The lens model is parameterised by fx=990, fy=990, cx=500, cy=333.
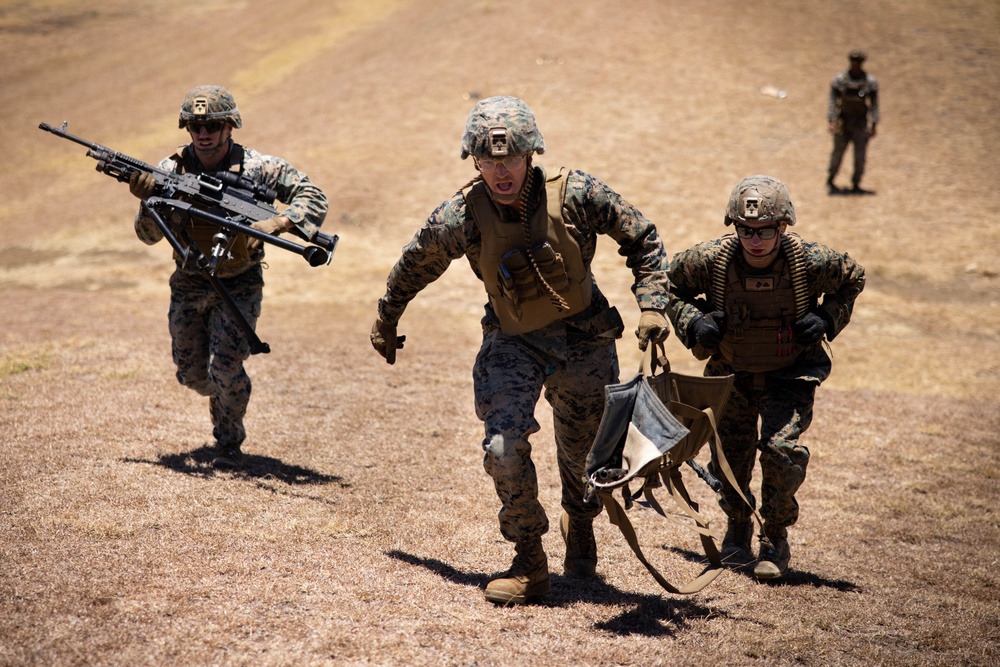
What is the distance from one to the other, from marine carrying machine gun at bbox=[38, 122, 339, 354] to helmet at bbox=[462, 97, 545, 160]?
2.22m

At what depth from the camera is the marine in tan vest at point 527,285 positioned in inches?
200

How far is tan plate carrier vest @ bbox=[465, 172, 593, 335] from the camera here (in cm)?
519

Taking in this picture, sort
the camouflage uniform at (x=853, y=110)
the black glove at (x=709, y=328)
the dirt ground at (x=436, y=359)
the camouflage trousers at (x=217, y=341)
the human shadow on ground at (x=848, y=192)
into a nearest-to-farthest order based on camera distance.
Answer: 1. the dirt ground at (x=436, y=359)
2. the black glove at (x=709, y=328)
3. the camouflage trousers at (x=217, y=341)
4. the camouflage uniform at (x=853, y=110)
5. the human shadow on ground at (x=848, y=192)

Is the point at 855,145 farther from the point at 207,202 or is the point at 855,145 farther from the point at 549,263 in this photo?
the point at 549,263

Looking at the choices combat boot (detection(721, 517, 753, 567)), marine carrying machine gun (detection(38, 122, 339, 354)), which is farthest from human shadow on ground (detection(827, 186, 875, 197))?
marine carrying machine gun (detection(38, 122, 339, 354))

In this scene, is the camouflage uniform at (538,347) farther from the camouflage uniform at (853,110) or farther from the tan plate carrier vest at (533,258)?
the camouflage uniform at (853,110)

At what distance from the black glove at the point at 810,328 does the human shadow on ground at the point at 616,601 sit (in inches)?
66.8

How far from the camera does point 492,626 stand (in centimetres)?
490

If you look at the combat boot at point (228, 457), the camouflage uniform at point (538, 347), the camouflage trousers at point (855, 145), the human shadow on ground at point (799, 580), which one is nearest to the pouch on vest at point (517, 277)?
the camouflage uniform at point (538, 347)

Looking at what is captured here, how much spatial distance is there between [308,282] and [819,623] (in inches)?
511

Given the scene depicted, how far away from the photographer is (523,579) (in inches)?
205

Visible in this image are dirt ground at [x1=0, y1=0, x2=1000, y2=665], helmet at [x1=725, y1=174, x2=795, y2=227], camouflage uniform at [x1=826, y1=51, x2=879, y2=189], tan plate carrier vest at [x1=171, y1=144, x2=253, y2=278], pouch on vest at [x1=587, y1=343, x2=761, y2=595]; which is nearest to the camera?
pouch on vest at [x1=587, y1=343, x2=761, y2=595]

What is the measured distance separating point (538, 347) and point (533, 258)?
537mm

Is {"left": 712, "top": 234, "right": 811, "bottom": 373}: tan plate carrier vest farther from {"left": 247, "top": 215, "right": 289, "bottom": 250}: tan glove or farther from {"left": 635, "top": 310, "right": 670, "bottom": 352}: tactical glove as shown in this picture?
{"left": 247, "top": 215, "right": 289, "bottom": 250}: tan glove
